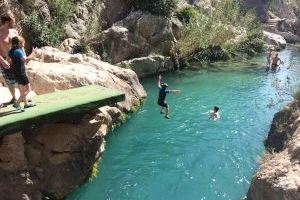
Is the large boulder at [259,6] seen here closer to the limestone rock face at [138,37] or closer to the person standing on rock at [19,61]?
the limestone rock face at [138,37]

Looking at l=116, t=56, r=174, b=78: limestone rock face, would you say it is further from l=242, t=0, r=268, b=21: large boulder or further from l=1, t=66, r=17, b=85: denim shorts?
l=242, t=0, r=268, b=21: large boulder

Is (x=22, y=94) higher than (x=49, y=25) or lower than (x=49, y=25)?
lower

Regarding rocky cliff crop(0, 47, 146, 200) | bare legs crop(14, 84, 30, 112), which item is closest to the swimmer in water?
rocky cliff crop(0, 47, 146, 200)

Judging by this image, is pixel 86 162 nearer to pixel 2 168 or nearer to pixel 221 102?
pixel 2 168

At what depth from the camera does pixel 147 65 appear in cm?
2756

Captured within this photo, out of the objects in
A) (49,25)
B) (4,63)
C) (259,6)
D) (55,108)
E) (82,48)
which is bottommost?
(55,108)

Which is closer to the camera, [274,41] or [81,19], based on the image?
[81,19]

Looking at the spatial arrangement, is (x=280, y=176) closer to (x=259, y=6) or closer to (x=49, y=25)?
(x=49, y=25)

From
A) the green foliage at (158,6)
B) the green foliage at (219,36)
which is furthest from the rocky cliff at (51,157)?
the green foliage at (219,36)

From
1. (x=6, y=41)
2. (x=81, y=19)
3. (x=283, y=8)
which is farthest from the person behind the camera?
(x=283, y=8)

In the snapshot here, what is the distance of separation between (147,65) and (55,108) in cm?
1688

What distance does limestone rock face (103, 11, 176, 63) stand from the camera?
27.3 meters

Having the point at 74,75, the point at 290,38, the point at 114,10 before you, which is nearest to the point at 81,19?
the point at 114,10

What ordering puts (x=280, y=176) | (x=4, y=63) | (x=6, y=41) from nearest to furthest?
(x=280, y=176) → (x=4, y=63) → (x=6, y=41)
